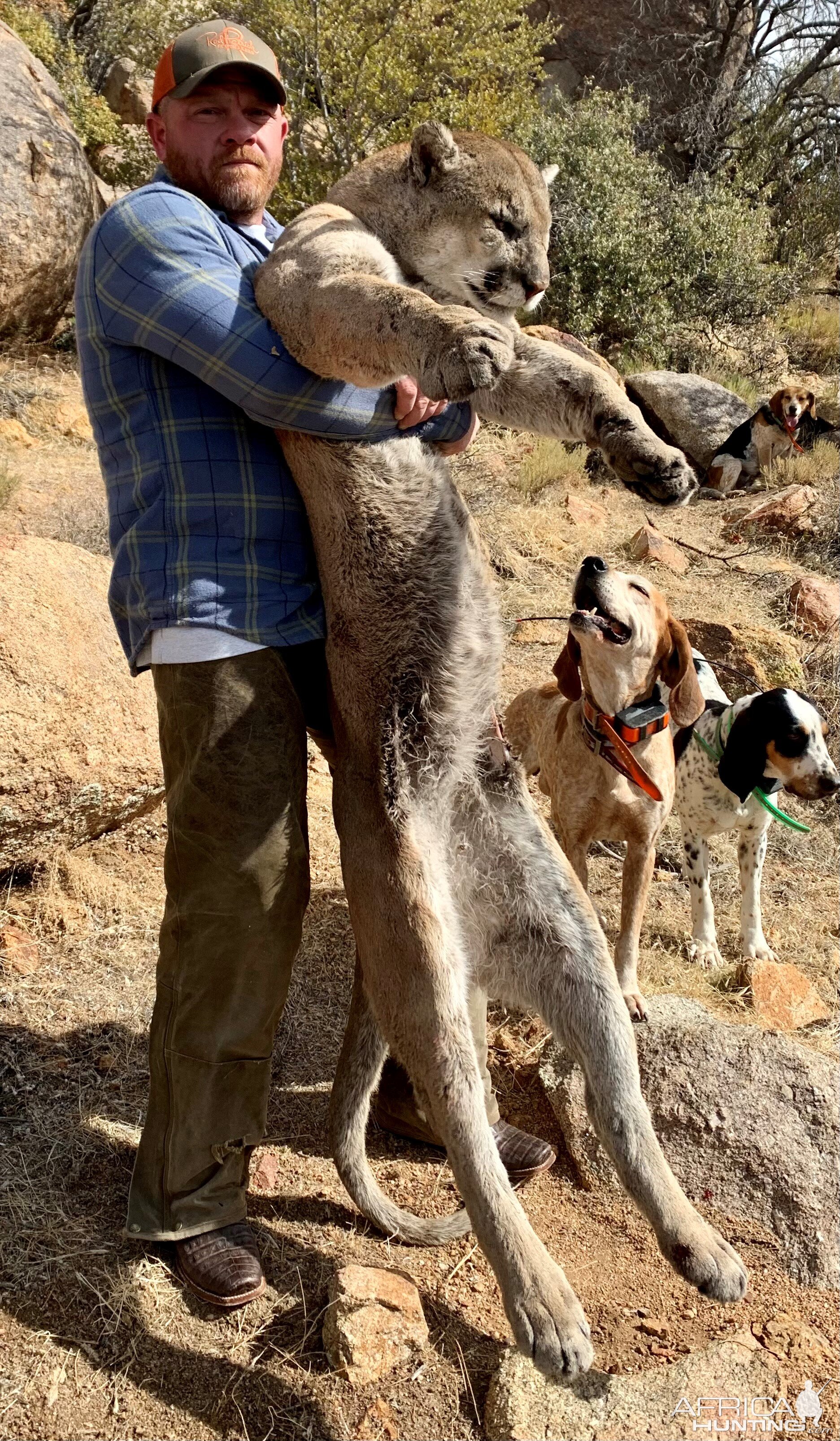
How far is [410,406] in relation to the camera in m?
2.51

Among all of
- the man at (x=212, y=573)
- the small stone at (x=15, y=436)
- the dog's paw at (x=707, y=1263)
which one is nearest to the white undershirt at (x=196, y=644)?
the man at (x=212, y=573)

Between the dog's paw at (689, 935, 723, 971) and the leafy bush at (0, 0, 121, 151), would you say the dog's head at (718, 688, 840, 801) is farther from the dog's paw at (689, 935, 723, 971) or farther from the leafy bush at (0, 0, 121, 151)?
the leafy bush at (0, 0, 121, 151)

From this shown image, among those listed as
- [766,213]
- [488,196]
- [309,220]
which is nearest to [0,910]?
[309,220]

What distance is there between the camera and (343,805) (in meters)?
2.63

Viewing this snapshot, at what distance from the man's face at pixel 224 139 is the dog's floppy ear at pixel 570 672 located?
2.02 metres

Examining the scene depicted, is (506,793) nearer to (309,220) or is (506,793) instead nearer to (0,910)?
(309,220)

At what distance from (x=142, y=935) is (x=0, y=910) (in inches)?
22.2

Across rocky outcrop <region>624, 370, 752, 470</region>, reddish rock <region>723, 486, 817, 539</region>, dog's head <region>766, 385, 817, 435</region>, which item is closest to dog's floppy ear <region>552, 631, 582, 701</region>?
reddish rock <region>723, 486, 817, 539</region>

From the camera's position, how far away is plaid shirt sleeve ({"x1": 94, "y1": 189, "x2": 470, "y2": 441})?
2.31 meters

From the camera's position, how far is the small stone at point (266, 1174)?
10.0ft

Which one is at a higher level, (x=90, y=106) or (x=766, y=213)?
(x=766, y=213)

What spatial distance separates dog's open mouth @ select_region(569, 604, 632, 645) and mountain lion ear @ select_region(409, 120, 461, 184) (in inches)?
59.1

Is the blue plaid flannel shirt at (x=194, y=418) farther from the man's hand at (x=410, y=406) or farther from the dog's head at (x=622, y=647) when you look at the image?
the dog's head at (x=622, y=647)

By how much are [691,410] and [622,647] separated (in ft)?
29.0
